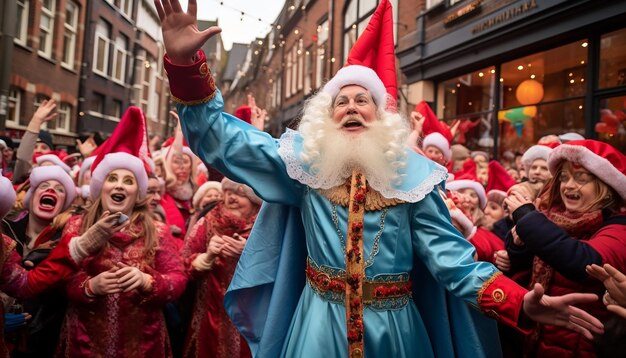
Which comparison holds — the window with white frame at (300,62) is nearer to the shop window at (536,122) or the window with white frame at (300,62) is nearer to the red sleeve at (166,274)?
the shop window at (536,122)

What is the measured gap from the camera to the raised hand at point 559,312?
1.78m

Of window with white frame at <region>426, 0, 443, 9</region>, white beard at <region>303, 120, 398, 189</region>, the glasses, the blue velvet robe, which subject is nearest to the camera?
the blue velvet robe

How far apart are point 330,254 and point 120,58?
2371 cm

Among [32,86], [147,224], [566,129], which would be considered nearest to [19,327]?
[147,224]

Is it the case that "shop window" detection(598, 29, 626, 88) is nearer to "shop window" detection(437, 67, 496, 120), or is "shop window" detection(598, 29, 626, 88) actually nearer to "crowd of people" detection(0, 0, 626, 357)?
"shop window" detection(437, 67, 496, 120)

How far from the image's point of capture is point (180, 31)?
6.46 ft

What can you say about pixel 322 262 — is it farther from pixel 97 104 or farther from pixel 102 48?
pixel 102 48

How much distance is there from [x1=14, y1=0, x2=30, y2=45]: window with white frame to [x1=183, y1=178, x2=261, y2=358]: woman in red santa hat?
42.2ft

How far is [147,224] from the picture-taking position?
10.1ft

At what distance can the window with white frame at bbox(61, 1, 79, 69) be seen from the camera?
17.1 meters

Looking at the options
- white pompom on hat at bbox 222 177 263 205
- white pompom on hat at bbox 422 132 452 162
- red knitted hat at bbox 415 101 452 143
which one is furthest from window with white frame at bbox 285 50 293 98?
white pompom on hat at bbox 222 177 263 205

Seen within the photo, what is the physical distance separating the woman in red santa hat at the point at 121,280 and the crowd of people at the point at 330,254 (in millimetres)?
10

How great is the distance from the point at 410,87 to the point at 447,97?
115 centimetres

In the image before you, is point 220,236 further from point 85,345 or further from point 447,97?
point 447,97
